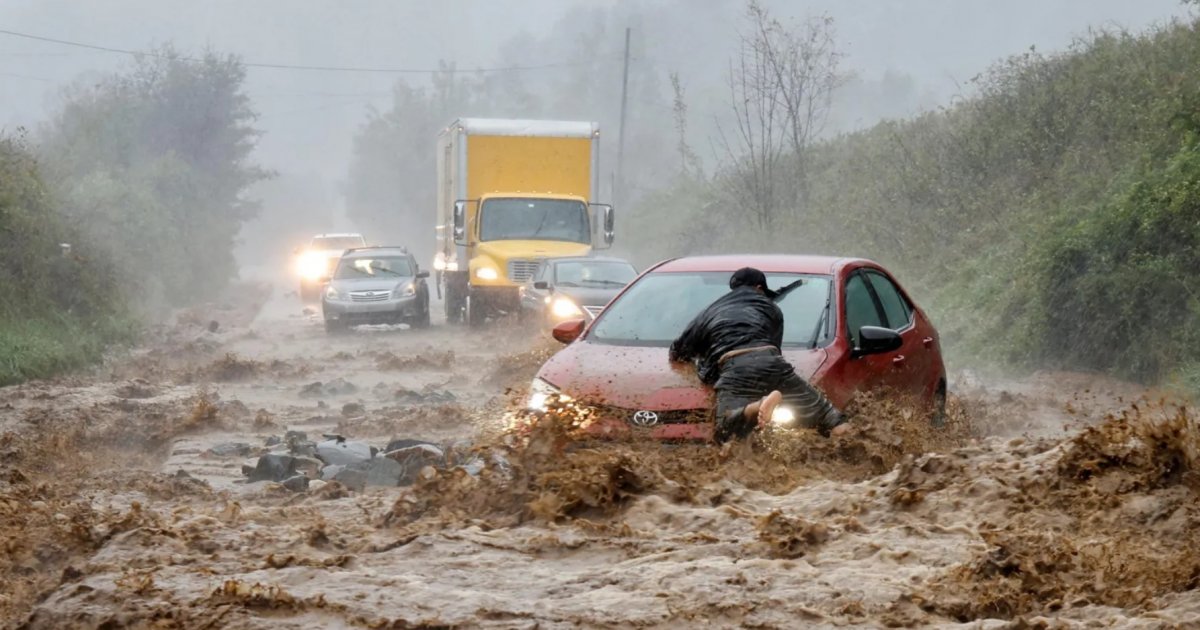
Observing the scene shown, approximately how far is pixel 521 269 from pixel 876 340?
17721 mm

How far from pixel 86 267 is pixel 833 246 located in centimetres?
1585

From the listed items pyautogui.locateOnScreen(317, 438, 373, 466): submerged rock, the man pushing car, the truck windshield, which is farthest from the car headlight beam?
the truck windshield

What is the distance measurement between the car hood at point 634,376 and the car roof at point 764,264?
3.27ft

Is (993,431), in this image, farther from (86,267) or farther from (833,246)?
(833,246)

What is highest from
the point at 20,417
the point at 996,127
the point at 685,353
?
the point at 996,127

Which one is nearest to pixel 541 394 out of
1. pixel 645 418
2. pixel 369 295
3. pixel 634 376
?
pixel 634 376

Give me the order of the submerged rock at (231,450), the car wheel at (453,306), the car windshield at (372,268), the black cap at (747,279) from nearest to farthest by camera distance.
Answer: the black cap at (747,279)
the submerged rock at (231,450)
the car wheel at (453,306)
the car windshield at (372,268)

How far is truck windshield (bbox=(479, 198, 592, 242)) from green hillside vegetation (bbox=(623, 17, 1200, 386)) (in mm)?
6043

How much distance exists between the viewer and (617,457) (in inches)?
287

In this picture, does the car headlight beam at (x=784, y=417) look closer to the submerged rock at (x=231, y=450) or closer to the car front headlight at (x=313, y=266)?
the submerged rock at (x=231, y=450)

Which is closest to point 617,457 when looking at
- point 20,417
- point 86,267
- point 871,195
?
point 20,417

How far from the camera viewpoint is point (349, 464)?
35.1ft

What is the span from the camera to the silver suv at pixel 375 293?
1101 inches

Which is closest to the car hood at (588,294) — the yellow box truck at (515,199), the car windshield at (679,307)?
the yellow box truck at (515,199)
